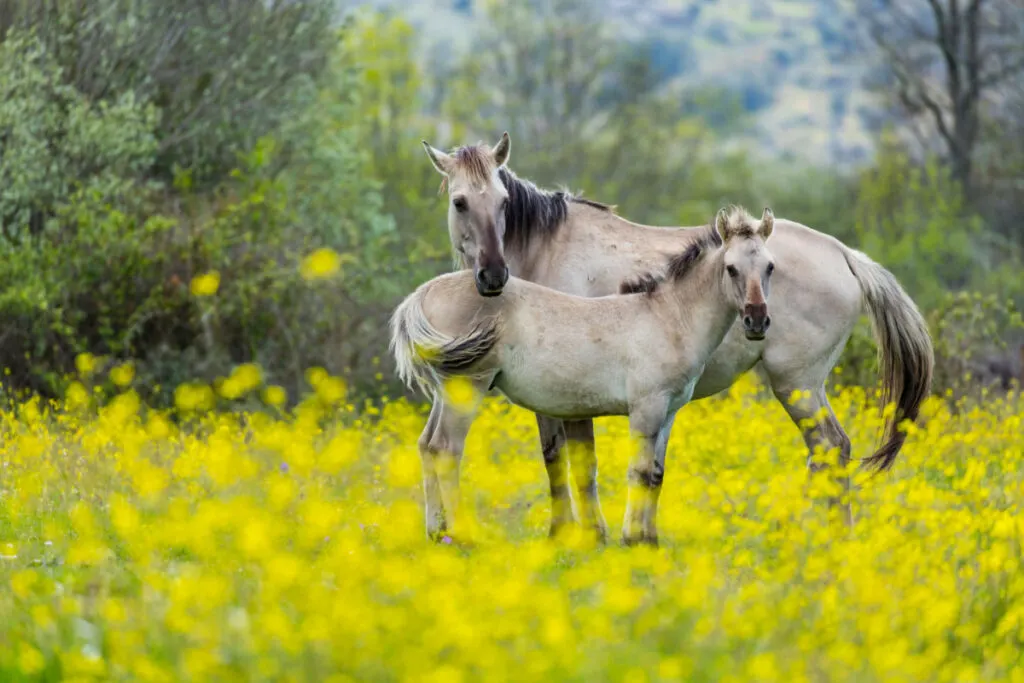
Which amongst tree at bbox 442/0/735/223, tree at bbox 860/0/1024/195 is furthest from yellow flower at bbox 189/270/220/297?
tree at bbox 442/0/735/223

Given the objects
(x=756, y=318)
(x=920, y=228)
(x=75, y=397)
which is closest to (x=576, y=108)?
(x=920, y=228)

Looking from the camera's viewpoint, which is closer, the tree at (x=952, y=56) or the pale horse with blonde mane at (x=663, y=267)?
the pale horse with blonde mane at (x=663, y=267)

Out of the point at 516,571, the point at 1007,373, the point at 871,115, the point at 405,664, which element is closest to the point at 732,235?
the point at 516,571

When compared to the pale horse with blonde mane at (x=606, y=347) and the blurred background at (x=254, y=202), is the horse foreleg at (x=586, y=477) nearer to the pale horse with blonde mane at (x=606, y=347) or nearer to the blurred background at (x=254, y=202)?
the pale horse with blonde mane at (x=606, y=347)

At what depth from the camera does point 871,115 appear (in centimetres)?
3991

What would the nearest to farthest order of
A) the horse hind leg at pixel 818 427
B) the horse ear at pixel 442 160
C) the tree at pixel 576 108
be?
the horse ear at pixel 442 160 < the horse hind leg at pixel 818 427 < the tree at pixel 576 108

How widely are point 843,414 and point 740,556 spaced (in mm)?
6589

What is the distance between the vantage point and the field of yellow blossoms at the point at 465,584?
17.0ft

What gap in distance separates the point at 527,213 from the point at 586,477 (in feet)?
6.06

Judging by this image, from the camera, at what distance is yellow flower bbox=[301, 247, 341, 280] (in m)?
15.7

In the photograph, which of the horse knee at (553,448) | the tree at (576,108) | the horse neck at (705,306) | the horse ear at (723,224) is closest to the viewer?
the horse ear at (723,224)

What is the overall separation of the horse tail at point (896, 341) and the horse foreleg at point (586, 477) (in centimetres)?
205

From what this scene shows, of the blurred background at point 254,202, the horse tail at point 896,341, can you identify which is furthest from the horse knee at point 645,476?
the blurred background at point 254,202

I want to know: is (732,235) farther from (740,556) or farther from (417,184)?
(417,184)
